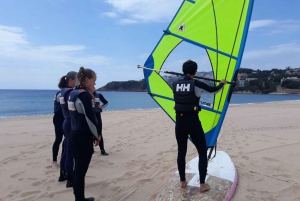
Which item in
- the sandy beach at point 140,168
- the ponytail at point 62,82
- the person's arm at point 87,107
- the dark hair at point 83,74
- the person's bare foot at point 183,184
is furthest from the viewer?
the ponytail at point 62,82

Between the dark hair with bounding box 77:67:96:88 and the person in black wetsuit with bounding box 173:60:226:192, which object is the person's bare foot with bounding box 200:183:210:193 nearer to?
the person in black wetsuit with bounding box 173:60:226:192

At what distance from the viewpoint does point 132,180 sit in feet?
13.0

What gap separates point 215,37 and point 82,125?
87.8 inches

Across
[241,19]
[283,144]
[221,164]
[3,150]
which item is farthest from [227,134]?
[3,150]

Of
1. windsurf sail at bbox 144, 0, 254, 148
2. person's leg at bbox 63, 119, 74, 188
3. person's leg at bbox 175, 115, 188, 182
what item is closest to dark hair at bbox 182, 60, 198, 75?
person's leg at bbox 175, 115, 188, 182

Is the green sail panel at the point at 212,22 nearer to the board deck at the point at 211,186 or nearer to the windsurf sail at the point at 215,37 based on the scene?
the windsurf sail at the point at 215,37

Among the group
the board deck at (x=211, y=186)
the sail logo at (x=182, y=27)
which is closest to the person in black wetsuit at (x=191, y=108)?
the board deck at (x=211, y=186)

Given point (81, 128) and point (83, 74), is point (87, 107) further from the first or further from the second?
point (83, 74)

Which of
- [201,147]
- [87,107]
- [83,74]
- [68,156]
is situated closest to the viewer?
[87,107]

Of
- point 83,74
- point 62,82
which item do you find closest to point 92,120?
point 83,74

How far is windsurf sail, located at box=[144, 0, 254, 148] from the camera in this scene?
11.4 ft

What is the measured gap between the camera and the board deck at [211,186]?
303 centimetres

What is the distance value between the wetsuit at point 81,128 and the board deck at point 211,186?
997mm

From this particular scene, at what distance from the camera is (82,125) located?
110 inches
